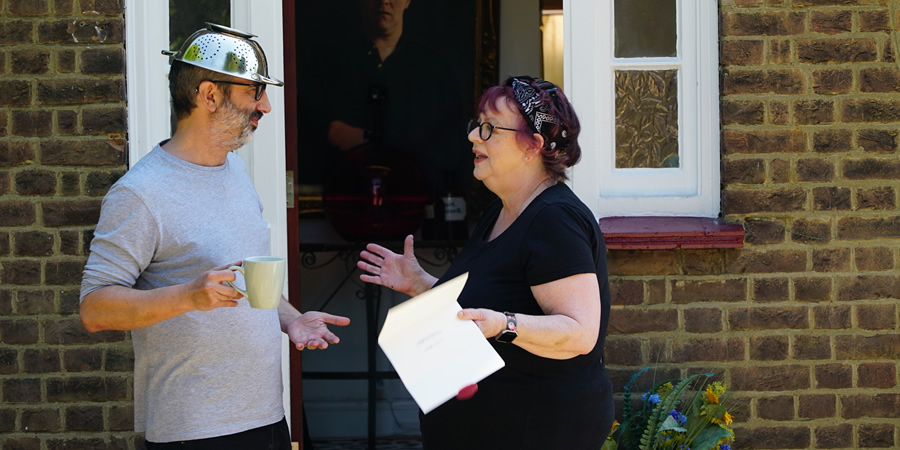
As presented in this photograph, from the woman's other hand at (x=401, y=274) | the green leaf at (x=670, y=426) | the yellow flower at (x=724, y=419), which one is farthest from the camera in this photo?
the yellow flower at (x=724, y=419)

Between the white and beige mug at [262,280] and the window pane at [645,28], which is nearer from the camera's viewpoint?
the white and beige mug at [262,280]

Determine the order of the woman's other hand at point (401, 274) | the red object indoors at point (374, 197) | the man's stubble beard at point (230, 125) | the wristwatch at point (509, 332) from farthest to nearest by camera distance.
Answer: the red object indoors at point (374, 197)
the woman's other hand at point (401, 274)
the man's stubble beard at point (230, 125)
the wristwatch at point (509, 332)

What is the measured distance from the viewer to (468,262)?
7.59ft

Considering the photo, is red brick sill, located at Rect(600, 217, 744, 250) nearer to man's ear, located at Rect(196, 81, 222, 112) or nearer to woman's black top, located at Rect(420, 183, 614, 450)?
woman's black top, located at Rect(420, 183, 614, 450)

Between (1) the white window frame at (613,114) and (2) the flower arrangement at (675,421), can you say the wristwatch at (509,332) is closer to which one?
(2) the flower arrangement at (675,421)

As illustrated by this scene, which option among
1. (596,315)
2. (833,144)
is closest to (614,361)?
(833,144)

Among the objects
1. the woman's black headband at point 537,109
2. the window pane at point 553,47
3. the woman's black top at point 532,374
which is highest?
the window pane at point 553,47

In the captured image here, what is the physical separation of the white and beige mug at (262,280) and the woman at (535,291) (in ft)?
1.57

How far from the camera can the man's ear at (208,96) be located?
6.86 feet

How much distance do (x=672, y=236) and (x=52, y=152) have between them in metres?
2.26

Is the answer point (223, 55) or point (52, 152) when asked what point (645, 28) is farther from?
point (52, 152)

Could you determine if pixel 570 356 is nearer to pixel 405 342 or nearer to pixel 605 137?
pixel 405 342

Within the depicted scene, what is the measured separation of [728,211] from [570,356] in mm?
1521

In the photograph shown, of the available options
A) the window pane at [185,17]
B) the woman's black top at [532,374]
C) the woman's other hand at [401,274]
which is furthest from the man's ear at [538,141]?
the window pane at [185,17]
